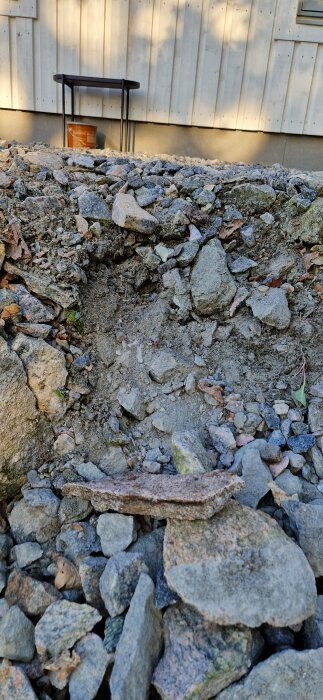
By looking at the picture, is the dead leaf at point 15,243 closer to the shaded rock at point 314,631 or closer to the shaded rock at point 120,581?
the shaded rock at point 120,581

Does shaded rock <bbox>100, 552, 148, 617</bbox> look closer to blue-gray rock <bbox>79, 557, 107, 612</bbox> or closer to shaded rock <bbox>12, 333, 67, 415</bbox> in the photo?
blue-gray rock <bbox>79, 557, 107, 612</bbox>

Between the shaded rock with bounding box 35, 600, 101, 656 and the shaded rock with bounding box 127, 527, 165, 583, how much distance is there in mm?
247

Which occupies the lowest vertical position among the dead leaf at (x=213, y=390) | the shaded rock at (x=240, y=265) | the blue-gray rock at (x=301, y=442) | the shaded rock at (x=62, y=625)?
the shaded rock at (x=62, y=625)

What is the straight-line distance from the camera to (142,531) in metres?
1.80

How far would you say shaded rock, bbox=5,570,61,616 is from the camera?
1613 mm

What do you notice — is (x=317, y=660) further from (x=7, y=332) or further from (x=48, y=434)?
(x=7, y=332)

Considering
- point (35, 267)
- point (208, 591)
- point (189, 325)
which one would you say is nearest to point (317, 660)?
point (208, 591)

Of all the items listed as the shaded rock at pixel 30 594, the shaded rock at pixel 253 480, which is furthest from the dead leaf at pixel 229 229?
the shaded rock at pixel 30 594

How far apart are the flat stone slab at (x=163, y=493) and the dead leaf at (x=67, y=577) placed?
9.4 inches

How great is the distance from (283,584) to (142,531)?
0.59 m

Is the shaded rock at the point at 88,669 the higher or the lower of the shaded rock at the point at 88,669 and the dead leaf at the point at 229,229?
the lower

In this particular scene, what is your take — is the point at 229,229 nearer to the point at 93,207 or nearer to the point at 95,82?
the point at 93,207

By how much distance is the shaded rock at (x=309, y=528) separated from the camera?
5.45ft

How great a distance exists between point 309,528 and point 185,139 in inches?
139
